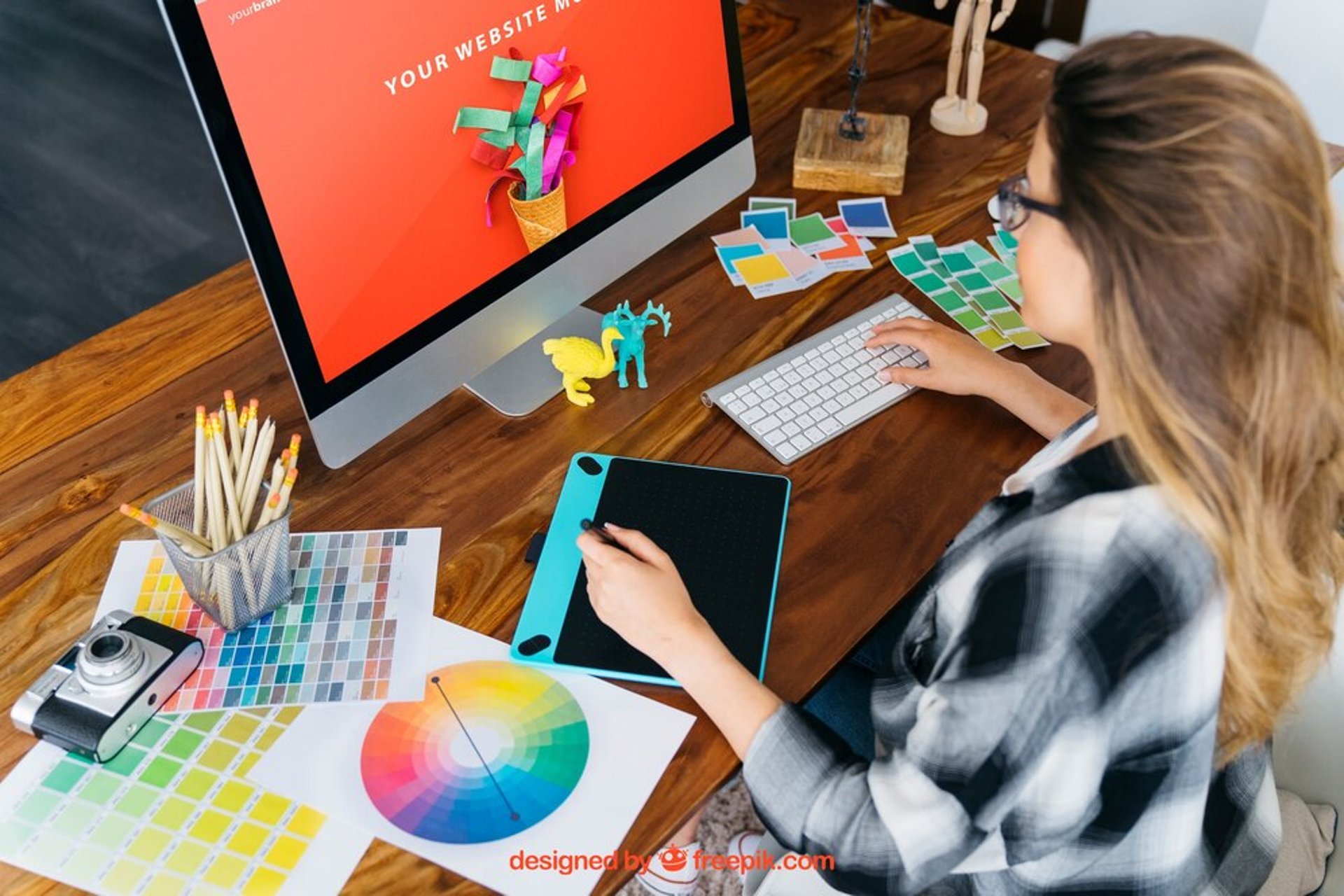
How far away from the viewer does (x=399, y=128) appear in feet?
3.37

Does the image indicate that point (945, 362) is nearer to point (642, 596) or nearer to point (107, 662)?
point (642, 596)

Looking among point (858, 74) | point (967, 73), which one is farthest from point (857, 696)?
point (967, 73)

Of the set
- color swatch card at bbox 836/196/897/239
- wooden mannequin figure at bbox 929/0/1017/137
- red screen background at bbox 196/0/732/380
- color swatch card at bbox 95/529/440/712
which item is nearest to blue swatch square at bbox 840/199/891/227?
color swatch card at bbox 836/196/897/239

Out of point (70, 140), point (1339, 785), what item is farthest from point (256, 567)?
point (70, 140)

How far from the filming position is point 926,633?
3.15ft

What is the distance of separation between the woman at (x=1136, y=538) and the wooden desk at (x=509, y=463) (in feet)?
0.56

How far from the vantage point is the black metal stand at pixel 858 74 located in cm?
152

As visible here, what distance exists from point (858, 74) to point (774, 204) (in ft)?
0.69

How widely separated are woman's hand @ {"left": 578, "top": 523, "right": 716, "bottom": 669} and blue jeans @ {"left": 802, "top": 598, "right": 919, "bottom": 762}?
25 cm

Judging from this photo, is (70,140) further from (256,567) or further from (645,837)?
(645,837)

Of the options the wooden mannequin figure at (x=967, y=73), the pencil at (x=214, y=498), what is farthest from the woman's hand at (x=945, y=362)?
the pencil at (x=214, y=498)

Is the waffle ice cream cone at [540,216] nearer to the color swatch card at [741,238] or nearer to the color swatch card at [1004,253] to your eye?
the color swatch card at [741,238]

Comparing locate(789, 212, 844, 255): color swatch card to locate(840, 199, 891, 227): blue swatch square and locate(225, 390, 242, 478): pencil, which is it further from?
locate(225, 390, 242, 478): pencil

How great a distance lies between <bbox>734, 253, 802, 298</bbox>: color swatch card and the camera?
140cm
